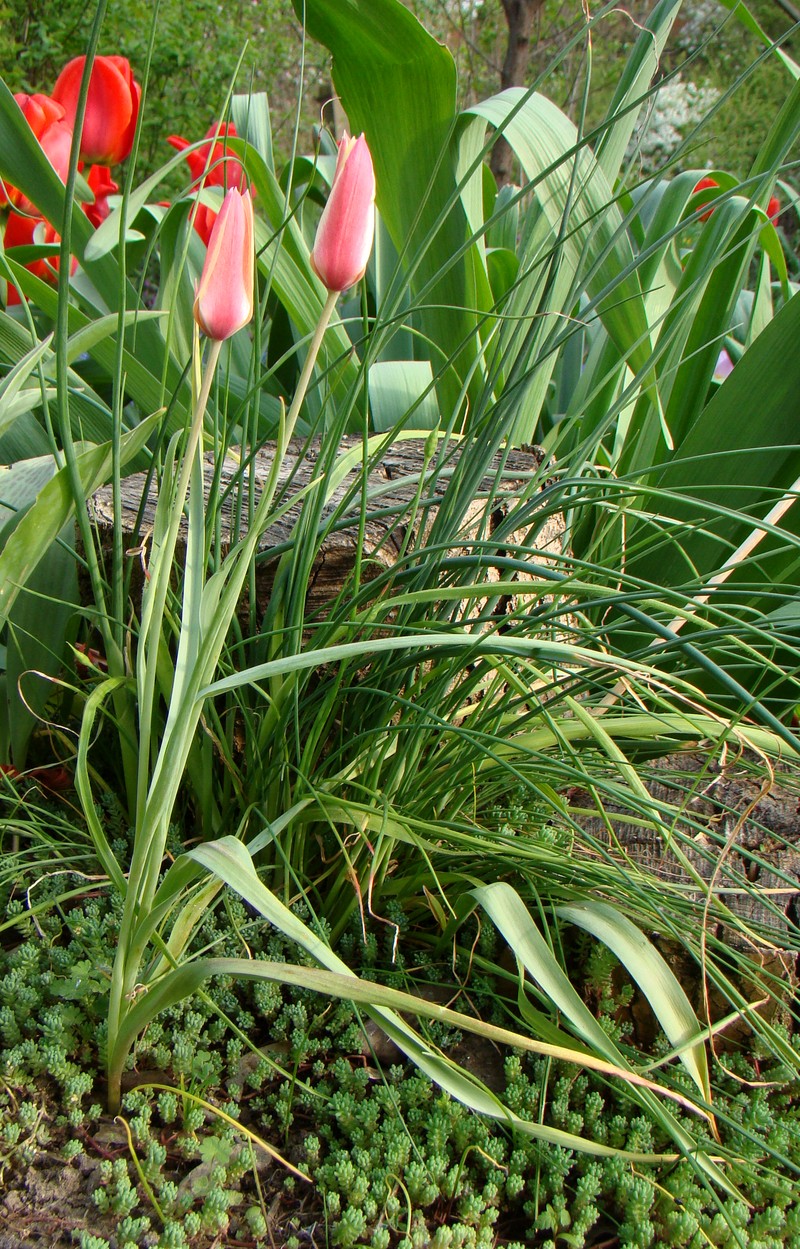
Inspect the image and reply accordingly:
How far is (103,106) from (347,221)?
149 centimetres

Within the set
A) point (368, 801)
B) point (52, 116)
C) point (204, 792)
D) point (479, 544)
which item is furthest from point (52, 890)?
point (52, 116)

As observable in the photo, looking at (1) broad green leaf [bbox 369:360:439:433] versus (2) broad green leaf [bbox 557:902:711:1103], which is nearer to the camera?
(2) broad green leaf [bbox 557:902:711:1103]

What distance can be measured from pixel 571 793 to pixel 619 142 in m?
0.93

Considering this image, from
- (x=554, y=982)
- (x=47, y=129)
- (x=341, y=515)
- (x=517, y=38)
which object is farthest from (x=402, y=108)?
(x=517, y=38)

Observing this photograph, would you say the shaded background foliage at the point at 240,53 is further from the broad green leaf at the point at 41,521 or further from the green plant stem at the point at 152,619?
the green plant stem at the point at 152,619

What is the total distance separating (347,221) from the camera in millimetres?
598

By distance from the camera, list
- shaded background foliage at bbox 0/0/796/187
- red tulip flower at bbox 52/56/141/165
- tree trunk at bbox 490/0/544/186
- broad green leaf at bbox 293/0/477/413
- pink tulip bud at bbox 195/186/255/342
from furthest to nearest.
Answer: shaded background foliage at bbox 0/0/796/187
tree trunk at bbox 490/0/544/186
red tulip flower at bbox 52/56/141/165
broad green leaf at bbox 293/0/477/413
pink tulip bud at bbox 195/186/255/342

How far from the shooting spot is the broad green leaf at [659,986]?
2.28 feet

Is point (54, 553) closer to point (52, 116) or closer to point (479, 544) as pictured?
point (479, 544)

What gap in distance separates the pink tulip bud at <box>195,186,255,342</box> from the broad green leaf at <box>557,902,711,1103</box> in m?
0.53

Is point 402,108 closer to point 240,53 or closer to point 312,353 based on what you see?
point 312,353

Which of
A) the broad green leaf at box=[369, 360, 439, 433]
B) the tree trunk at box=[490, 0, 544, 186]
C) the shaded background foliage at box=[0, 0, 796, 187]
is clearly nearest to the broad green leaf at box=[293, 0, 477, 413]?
the broad green leaf at box=[369, 360, 439, 433]

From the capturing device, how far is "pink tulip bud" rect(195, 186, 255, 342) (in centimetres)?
58

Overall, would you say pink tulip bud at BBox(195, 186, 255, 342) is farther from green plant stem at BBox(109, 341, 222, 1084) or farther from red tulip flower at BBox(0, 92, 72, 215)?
red tulip flower at BBox(0, 92, 72, 215)
